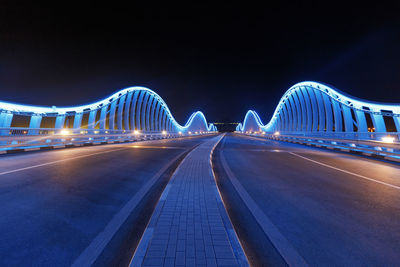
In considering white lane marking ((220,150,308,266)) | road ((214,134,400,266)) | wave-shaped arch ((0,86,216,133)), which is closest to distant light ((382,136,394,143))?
road ((214,134,400,266))

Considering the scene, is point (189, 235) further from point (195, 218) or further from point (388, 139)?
point (388, 139)

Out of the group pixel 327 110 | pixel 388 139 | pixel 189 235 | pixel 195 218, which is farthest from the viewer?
pixel 327 110

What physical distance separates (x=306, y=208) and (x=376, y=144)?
12.5 meters

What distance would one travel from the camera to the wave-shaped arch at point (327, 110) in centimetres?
2108

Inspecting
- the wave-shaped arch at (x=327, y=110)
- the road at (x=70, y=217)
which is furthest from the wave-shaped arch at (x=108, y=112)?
the wave-shaped arch at (x=327, y=110)

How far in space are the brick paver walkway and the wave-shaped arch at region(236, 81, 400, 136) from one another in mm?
25000

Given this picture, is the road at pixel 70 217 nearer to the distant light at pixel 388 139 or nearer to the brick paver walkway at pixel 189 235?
the brick paver walkway at pixel 189 235

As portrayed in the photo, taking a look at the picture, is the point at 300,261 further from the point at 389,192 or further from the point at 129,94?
the point at 129,94

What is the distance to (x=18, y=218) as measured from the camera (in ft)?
10.1

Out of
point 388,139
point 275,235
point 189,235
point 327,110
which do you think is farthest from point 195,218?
point 327,110

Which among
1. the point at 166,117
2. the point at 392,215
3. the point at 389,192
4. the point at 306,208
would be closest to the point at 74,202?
the point at 306,208

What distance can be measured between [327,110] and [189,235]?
35.0 m

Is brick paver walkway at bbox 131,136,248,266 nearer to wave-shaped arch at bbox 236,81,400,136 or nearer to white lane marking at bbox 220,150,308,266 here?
white lane marking at bbox 220,150,308,266

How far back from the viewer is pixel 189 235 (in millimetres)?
2596
